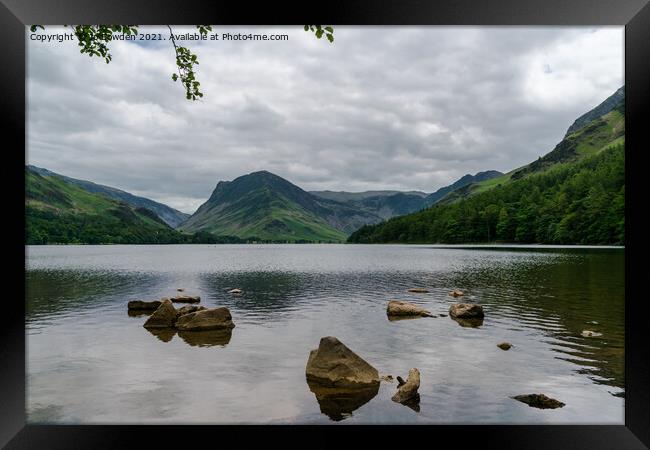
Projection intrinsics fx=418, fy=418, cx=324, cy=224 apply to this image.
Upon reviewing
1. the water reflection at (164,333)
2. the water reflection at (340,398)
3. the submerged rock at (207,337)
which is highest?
the water reflection at (340,398)

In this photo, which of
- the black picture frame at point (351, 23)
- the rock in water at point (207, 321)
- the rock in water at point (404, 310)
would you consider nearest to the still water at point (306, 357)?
the rock in water at point (207, 321)

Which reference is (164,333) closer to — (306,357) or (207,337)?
(207,337)

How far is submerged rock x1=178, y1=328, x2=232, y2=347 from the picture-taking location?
2436cm

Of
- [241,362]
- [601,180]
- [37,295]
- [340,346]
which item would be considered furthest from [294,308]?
[601,180]

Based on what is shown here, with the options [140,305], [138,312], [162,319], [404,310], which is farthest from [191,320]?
[404,310]

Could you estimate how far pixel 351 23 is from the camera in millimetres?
6180

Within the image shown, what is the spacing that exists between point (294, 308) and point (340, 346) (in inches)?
810

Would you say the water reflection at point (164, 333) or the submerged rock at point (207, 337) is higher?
the submerged rock at point (207, 337)

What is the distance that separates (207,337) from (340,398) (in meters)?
13.4

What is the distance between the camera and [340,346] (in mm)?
17422

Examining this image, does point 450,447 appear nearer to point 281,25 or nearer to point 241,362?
point 281,25

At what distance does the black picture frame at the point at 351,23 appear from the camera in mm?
5965

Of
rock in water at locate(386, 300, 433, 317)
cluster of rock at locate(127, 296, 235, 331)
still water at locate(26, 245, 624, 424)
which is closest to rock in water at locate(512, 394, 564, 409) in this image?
still water at locate(26, 245, 624, 424)

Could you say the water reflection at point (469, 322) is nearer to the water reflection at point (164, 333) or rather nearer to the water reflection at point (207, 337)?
the water reflection at point (207, 337)
